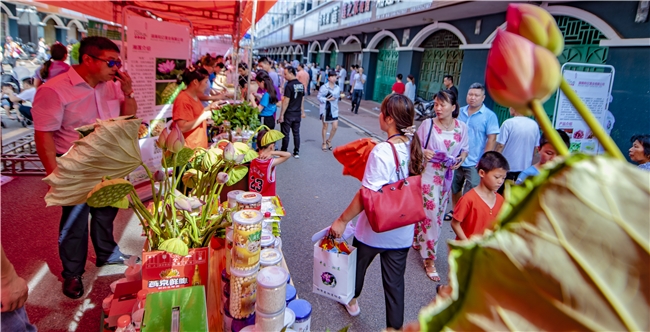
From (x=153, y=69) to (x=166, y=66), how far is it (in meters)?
0.29

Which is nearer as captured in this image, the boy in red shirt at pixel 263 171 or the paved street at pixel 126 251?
the paved street at pixel 126 251

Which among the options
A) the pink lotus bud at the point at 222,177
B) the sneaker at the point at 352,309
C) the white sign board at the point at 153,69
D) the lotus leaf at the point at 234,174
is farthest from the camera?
the white sign board at the point at 153,69

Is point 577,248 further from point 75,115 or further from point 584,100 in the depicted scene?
point 584,100

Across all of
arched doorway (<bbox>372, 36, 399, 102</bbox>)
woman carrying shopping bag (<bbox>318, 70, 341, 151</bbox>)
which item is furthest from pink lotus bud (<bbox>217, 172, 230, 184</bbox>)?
arched doorway (<bbox>372, 36, 399, 102</bbox>)

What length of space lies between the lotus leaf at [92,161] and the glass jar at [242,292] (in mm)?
594

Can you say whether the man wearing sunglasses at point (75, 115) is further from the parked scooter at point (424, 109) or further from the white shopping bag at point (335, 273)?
the parked scooter at point (424, 109)

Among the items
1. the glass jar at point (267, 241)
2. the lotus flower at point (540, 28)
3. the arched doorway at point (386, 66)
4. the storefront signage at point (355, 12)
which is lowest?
the glass jar at point (267, 241)

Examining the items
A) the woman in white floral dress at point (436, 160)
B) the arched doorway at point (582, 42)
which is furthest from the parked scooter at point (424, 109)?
the woman in white floral dress at point (436, 160)

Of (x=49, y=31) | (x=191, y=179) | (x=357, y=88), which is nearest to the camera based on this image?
(x=191, y=179)

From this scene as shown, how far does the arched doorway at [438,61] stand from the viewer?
450 inches

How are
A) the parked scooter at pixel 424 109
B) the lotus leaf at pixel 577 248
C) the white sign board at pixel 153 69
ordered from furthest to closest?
the parked scooter at pixel 424 109 < the white sign board at pixel 153 69 < the lotus leaf at pixel 577 248

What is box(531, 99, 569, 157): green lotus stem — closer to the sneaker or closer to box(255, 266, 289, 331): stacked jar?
box(255, 266, 289, 331): stacked jar

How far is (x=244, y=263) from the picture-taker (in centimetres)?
136

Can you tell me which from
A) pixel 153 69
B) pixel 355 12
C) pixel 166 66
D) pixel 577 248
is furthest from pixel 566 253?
pixel 355 12
